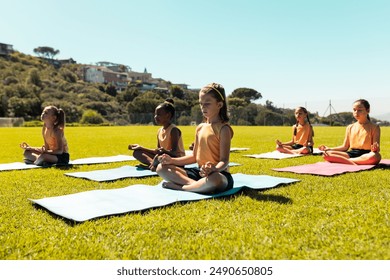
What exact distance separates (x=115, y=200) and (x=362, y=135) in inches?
236

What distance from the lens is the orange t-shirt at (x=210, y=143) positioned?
5.05 metres

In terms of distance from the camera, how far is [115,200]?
177 inches

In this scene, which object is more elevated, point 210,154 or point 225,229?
point 210,154

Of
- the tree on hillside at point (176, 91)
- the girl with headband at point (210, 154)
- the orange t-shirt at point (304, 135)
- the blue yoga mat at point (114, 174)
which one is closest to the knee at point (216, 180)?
the girl with headband at point (210, 154)

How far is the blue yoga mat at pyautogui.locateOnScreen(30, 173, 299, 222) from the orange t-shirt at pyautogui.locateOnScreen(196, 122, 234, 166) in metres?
0.53

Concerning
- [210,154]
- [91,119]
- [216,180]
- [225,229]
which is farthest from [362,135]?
[91,119]

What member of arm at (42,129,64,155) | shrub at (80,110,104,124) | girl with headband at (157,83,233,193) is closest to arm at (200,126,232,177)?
girl with headband at (157,83,233,193)

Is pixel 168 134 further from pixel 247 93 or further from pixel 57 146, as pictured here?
pixel 247 93

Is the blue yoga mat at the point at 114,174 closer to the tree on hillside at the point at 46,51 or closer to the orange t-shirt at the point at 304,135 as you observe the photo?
the orange t-shirt at the point at 304,135

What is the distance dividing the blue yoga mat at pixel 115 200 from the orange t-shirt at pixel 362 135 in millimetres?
3535

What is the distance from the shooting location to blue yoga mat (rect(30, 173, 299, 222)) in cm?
394

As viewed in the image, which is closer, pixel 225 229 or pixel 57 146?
pixel 225 229
